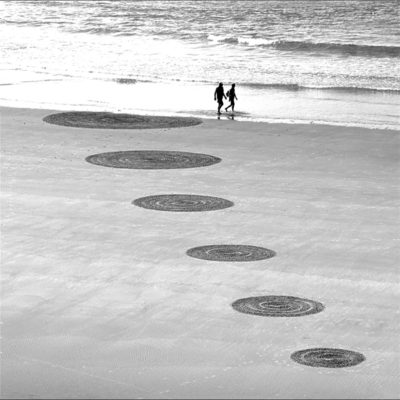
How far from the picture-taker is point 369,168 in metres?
28.1

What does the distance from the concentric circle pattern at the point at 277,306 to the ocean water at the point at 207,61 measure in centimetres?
2096

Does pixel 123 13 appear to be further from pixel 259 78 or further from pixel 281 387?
pixel 281 387

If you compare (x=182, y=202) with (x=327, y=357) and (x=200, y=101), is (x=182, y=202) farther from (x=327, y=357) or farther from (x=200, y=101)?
(x=200, y=101)

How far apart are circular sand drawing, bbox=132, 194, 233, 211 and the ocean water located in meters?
14.7

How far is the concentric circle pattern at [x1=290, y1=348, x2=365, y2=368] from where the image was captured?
1498 centimetres

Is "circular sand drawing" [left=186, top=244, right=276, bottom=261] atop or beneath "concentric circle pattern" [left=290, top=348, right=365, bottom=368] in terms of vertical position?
atop

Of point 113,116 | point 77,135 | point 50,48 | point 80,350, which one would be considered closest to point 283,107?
point 113,116

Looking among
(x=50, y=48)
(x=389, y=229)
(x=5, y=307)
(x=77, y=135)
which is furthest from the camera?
(x=50, y=48)

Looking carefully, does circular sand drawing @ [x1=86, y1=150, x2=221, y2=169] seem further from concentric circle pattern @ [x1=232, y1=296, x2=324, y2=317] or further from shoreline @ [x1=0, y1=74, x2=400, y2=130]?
concentric circle pattern @ [x1=232, y1=296, x2=324, y2=317]

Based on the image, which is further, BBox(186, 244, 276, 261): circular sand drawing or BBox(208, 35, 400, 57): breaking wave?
BBox(208, 35, 400, 57): breaking wave

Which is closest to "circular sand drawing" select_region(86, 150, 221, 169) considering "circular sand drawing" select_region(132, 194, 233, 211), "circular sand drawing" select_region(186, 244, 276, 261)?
"circular sand drawing" select_region(132, 194, 233, 211)

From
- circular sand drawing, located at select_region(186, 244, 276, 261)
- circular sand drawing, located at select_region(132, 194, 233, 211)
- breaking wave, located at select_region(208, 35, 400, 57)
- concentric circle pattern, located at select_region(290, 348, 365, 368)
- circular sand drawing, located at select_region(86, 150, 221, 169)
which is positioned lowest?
breaking wave, located at select_region(208, 35, 400, 57)

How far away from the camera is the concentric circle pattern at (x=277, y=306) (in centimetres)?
1695

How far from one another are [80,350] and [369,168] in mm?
14031
